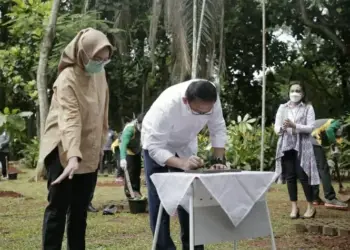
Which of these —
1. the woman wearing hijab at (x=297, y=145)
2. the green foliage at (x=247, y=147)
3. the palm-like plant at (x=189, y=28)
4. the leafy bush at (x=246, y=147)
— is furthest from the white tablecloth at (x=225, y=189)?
the green foliage at (x=247, y=147)

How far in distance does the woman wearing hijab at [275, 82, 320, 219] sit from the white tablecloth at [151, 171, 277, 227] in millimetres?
3666

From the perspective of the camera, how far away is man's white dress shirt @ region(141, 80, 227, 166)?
4410mm

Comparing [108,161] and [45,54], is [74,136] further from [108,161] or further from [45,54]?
[108,161]

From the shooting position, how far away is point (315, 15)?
65.3ft

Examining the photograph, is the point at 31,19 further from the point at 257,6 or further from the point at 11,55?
the point at 257,6

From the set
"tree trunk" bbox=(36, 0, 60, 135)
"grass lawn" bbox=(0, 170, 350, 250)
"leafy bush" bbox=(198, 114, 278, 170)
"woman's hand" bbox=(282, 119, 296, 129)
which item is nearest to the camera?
"grass lawn" bbox=(0, 170, 350, 250)

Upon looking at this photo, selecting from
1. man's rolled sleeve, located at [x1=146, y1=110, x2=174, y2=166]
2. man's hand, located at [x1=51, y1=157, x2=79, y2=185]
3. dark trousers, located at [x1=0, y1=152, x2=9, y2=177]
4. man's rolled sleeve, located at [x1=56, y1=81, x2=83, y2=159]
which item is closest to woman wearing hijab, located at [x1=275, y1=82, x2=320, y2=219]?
man's rolled sleeve, located at [x1=146, y1=110, x2=174, y2=166]

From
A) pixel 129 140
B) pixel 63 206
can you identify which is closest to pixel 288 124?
pixel 129 140

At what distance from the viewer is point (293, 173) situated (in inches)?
309

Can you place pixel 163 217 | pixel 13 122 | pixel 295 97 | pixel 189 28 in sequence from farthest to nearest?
pixel 189 28 < pixel 295 97 < pixel 13 122 < pixel 163 217

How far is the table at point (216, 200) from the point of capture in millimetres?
3867

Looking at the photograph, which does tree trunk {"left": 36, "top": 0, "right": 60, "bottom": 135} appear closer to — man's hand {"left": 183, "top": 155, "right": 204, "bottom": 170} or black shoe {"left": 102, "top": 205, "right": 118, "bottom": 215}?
black shoe {"left": 102, "top": 205, "right": 118, "bottom": 215}

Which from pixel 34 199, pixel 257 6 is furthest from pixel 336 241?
pixel 257 6

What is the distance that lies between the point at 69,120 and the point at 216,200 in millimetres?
1082
